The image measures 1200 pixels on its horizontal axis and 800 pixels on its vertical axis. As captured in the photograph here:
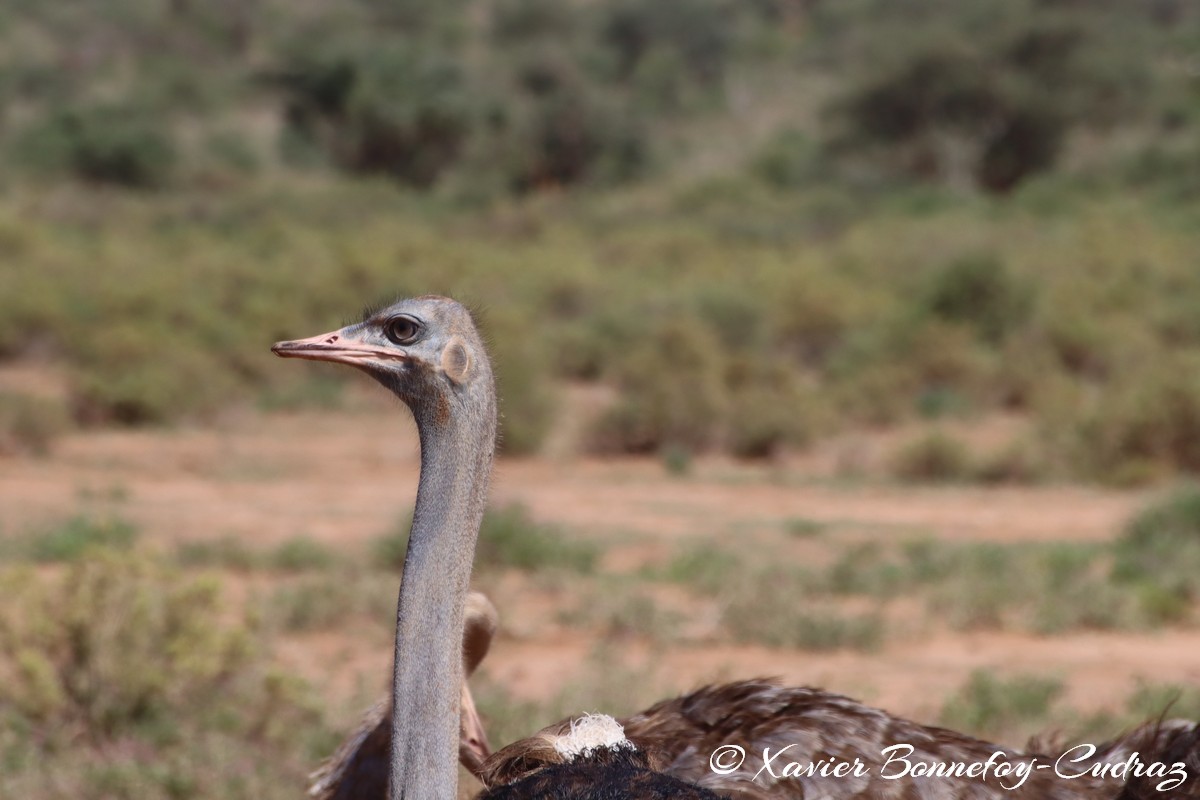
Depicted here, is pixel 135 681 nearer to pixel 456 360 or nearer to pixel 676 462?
pixel 456 360

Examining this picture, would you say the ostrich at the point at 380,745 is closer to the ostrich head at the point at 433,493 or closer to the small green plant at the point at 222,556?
the ostrich head at the point at 433,493

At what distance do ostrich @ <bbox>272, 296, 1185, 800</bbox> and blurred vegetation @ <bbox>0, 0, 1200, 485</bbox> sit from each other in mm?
957

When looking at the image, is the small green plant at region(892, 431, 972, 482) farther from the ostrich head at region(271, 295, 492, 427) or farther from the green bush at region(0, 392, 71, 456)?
the ostrich head at region(271, 295, 492, 427)

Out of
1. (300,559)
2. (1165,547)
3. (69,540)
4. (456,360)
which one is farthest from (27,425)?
(456,360)

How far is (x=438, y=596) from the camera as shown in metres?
2.53

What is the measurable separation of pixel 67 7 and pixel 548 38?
553 inches

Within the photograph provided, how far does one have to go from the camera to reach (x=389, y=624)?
23.7ft

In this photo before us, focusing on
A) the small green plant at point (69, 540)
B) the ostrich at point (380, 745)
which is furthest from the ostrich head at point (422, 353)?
the small green plant at point (69, 540)

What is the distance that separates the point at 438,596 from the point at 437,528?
0.10 metres

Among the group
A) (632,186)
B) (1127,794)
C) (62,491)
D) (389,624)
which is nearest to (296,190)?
(632,186)

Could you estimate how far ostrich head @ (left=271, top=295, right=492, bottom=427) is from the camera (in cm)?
263

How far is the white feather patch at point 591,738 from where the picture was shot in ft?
9.29

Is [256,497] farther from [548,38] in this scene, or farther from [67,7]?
[67,7]

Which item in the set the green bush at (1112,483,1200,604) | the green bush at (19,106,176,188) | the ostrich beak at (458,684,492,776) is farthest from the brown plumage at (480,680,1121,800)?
the green bush at (19,106,176,188)
